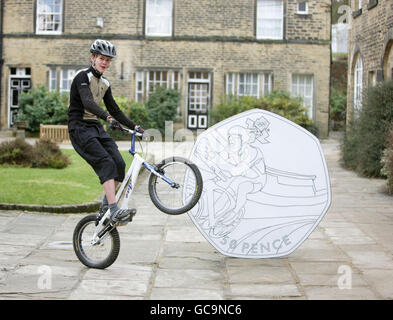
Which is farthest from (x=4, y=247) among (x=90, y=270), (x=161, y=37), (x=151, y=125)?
(x=161, y=37)

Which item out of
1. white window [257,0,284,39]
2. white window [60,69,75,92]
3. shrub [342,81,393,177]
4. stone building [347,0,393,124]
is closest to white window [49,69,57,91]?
white window [60,69,75,92]

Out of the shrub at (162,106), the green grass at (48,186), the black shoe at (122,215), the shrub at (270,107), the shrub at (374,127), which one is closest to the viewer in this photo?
the black shoe at (122,215)

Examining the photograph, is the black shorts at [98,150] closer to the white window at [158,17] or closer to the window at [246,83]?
the window at [246,83]

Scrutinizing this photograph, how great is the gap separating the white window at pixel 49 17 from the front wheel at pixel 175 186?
23.8 metres

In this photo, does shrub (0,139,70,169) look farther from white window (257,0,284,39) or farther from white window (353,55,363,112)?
white window (257,0,284,39)

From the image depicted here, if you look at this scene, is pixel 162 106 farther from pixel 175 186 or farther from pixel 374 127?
pixel 175 186

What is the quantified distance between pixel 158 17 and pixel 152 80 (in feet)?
8.97

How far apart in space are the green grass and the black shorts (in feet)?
12.8

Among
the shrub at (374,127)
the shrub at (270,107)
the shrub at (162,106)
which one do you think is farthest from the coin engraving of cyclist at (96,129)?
the shrub at (162,106)

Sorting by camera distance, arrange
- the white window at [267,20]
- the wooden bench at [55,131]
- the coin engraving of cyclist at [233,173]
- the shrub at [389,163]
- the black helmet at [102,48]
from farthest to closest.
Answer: the white window at [267,20]
the wooden bench at [55,131]
the shrub at [389,163]
the coin engraving of cyclist at [233,173]
the black helmet at [102,48]

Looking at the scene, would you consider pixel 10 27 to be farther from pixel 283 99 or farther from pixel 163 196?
pixel 163 196

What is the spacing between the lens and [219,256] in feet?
23.8

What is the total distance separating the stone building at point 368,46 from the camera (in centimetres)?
1809
